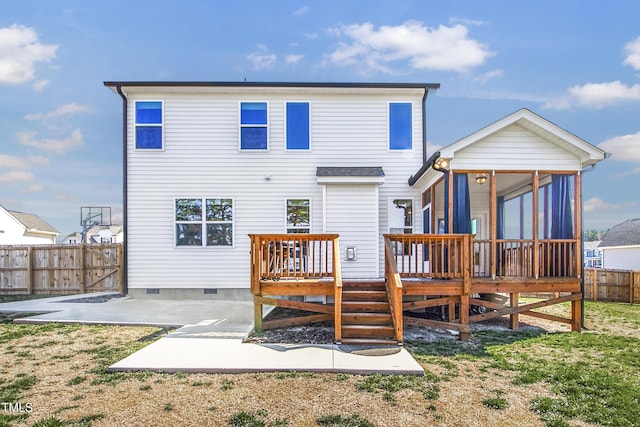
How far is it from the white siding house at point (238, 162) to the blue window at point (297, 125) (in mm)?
29

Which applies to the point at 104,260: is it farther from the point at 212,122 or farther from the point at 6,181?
the point at 6,181

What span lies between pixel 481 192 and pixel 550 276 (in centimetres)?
376

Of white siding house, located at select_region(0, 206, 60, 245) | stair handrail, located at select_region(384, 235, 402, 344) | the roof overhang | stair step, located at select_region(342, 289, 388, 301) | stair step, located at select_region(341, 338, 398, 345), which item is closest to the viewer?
stair step, located at select_region(341, 338, 398, 345)

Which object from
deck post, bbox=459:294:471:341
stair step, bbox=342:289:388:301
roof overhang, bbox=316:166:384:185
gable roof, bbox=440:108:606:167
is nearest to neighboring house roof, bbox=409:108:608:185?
gable roof, bbox=440:108:606:167

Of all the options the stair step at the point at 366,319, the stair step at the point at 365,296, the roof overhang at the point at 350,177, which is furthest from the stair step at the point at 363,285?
the roof overhang at the point at 350,177

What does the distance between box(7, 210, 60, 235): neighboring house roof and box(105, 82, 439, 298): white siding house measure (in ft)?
67.6

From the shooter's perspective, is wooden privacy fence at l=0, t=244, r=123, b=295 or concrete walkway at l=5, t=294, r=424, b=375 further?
wooden privacy fence at l=0, t=244, r=123, b=295

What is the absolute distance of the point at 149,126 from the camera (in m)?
10.5

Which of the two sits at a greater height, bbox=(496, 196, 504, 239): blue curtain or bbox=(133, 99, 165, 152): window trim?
bbox=(133, 99, 165, 152): window trim

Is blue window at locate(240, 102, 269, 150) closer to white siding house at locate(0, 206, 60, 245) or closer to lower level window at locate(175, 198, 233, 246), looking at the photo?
lower level window at locate(175, 198, 233, 246)

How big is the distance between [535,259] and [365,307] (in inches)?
145

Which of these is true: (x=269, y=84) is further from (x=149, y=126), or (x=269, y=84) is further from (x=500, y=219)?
(x=500, y=219)

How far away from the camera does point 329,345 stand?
5.77 m

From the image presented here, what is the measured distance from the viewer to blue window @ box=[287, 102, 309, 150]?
34.2 ft
